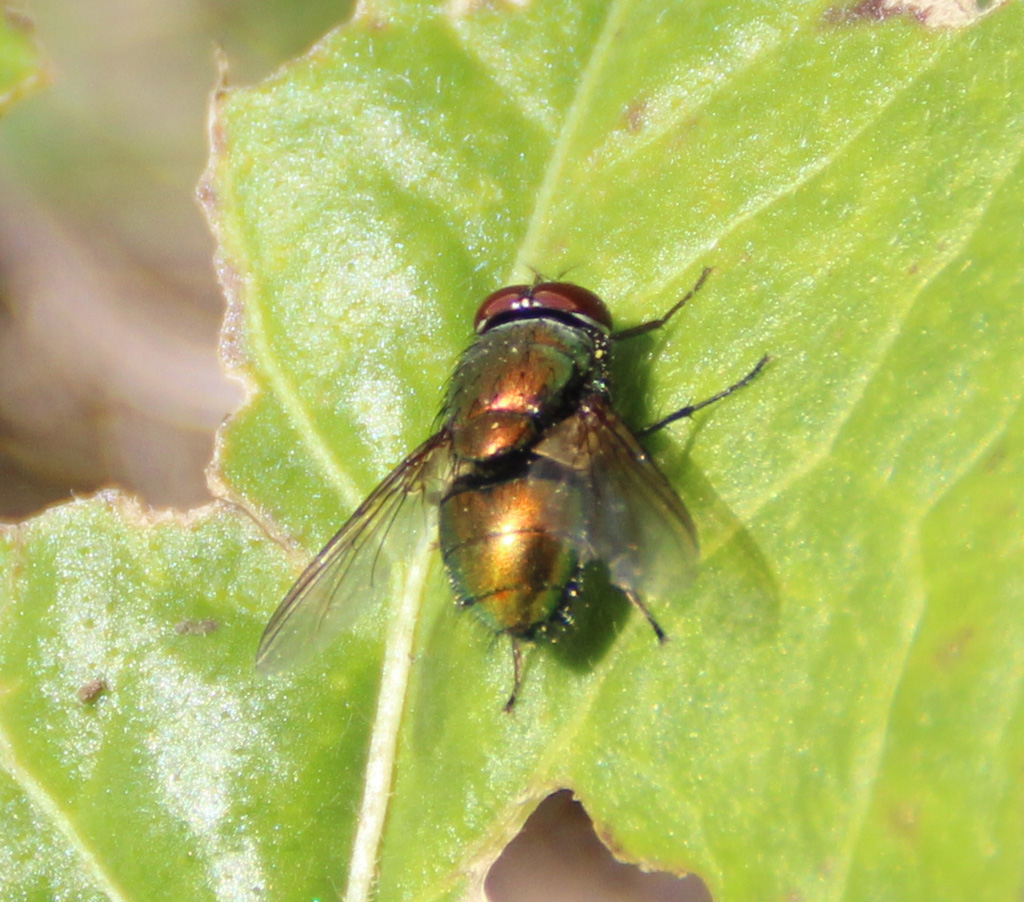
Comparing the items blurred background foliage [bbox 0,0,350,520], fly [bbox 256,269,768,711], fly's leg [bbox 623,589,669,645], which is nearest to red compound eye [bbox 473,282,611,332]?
fly [bbox 256,269,768,711]

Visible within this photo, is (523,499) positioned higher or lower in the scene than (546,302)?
lower

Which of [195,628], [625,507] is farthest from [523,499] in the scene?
[195,628]

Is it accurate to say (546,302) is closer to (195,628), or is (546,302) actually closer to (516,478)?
(516,478)

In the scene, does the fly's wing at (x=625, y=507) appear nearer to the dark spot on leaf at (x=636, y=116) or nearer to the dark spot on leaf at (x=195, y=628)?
the dark spot on leaf at (x=636, y=116)

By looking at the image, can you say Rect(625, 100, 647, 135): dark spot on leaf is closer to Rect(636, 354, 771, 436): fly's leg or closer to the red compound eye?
the red compound eye

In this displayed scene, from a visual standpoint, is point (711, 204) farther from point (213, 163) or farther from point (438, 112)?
point (213, 163)

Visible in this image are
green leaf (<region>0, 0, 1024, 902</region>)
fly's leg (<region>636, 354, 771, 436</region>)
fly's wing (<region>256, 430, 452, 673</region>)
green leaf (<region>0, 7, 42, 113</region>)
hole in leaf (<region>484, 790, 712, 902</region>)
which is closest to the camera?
green leaf (<region>0, 0, 1024, 902</region>)
